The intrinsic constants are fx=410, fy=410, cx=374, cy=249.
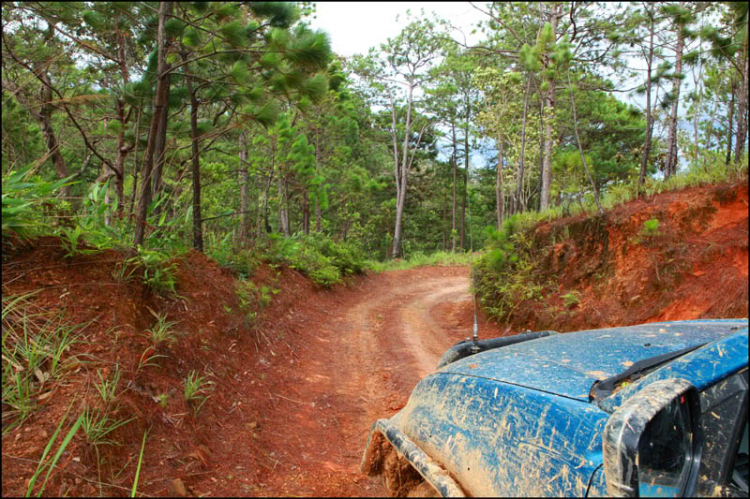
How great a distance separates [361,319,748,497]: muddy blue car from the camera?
103 centimetres

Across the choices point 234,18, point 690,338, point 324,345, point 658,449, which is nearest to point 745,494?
point 658,449

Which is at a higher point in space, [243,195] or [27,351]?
[243,195]

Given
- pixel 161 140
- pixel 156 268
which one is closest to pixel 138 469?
pixel 156 268

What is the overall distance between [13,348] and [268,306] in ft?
15.8

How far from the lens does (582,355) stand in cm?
169

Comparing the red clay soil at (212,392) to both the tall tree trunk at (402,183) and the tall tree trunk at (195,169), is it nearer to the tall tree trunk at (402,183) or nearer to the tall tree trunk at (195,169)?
the tall tree trunk at (195,169)

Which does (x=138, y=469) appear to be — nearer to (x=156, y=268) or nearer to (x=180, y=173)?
(x=156, y=268)

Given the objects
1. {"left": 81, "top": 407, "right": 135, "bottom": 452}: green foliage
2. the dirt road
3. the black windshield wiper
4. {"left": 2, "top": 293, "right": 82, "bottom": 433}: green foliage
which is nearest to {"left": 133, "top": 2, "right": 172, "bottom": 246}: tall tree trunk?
{"left": 2, "top": 293, "right": 82, "bottom": 433}: green foliage

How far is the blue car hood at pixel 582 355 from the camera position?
1.48 metres

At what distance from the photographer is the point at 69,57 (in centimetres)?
468

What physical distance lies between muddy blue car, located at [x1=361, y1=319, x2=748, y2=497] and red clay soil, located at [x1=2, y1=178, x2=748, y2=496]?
0.74 ft

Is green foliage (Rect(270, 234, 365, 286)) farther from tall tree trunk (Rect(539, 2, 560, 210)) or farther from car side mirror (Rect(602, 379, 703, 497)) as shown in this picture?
car side mirror (Rect(602, 379, 703, 497))

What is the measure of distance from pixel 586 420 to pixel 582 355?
1.67ft

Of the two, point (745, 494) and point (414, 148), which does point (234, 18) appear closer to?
point (745, 494)
